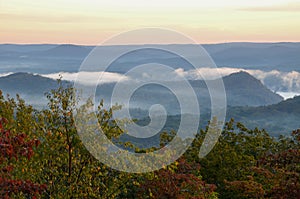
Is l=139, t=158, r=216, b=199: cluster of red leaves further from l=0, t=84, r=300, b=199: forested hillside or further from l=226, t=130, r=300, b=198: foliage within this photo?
l=226, t=130, r=300, b=198: foliage

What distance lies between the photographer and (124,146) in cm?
2147

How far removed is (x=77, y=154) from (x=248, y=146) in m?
26.2

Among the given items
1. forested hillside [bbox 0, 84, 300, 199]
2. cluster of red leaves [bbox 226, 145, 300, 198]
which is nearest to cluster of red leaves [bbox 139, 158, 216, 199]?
forested hillside [bbox 0, 84, 300, 199]

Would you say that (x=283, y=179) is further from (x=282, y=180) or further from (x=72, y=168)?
(x=72, y=168)

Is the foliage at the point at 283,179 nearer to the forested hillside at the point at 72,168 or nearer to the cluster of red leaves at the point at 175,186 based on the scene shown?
the forested hillside at the point at 72,168

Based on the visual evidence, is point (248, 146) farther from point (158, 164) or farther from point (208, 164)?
point (158, 164)

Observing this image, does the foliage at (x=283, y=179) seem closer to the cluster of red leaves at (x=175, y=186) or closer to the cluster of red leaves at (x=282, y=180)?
the cluster of red leaves at (x=282, y=180)

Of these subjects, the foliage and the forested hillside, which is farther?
the foliage

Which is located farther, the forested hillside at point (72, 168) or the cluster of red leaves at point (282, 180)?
the cluster of red leaves at point (282, 180)

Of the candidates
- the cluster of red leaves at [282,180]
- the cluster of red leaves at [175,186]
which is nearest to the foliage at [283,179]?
the cluster of red leaves at [282,180]

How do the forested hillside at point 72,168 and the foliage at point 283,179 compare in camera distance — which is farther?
the foliage at point 283,179

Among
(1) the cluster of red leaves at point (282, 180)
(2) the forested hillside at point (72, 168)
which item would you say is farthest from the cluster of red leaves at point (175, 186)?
(1) the cluster of red leaves at point (282, 180)

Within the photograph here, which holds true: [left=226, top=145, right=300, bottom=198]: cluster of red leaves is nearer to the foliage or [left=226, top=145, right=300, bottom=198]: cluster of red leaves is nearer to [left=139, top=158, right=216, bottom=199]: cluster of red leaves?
the foliage

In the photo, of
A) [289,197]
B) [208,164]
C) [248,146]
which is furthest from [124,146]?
[248,146]
